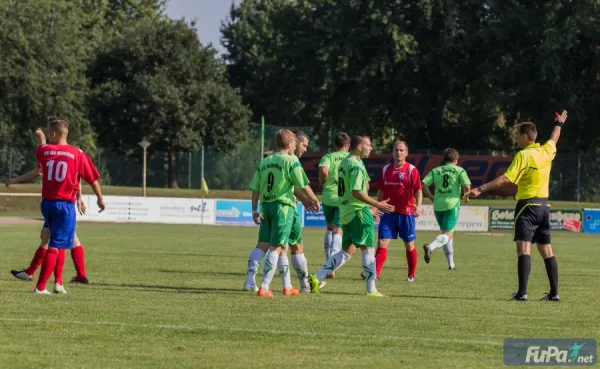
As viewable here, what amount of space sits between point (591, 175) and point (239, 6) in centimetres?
5658

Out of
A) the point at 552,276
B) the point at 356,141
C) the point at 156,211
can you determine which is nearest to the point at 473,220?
the point at 156,211

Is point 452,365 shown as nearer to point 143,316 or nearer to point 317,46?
point 143,316

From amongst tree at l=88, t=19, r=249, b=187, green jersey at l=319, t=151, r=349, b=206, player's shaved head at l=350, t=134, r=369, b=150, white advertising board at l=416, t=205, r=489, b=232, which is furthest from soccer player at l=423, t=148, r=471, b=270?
tree at l=88, t=19, r=249, b=187

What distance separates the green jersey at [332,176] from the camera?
17062 millimetres

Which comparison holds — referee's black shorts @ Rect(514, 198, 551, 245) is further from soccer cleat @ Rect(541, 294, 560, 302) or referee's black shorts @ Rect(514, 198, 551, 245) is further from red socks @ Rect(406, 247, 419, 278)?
red socks @ Rect(406, 247, 419, 278)

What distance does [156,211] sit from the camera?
46.8 m

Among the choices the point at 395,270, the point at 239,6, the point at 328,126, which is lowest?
the point at 395,270

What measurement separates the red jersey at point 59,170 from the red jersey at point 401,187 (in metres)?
5.22

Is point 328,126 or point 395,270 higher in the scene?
point 328,126

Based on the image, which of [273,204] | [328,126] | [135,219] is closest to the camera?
[273,204]

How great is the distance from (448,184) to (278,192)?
23.6ft

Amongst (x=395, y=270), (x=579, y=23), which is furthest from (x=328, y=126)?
(x=395, y=270)

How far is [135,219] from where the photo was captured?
4653cm

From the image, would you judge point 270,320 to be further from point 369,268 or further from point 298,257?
point 298,257
